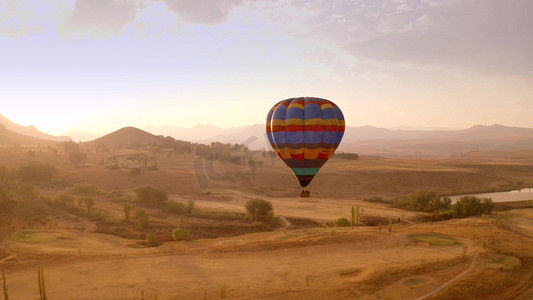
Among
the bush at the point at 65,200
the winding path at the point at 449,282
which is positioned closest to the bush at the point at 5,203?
the bush at the point at 65,200

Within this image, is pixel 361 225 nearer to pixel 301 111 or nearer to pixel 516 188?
pixel 301 111

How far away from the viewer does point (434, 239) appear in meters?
29.1

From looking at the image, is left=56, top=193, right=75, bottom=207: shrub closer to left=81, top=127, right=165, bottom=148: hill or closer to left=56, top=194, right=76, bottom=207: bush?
left=56, top=194, right=76, bottom=207: bush

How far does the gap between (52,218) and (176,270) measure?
21.7 meters

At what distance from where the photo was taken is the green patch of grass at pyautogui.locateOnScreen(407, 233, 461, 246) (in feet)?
91.4

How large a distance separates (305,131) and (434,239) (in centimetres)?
1247

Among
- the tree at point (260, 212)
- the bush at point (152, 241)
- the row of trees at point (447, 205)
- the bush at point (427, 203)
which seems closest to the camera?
the bush at point (152, 241)

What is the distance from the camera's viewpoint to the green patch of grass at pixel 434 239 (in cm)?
2786

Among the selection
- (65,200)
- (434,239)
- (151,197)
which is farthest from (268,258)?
(65,200)

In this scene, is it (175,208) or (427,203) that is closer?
(175,208)

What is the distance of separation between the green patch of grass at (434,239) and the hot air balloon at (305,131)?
9.07m

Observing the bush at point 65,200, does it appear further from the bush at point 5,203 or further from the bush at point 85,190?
the bush at point 85,190

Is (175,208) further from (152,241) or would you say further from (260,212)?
(152,241)

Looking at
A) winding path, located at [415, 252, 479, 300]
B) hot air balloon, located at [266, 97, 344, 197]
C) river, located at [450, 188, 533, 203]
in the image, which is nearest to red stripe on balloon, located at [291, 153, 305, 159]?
hot air balloon, located at [266, 97, 344, 197]
